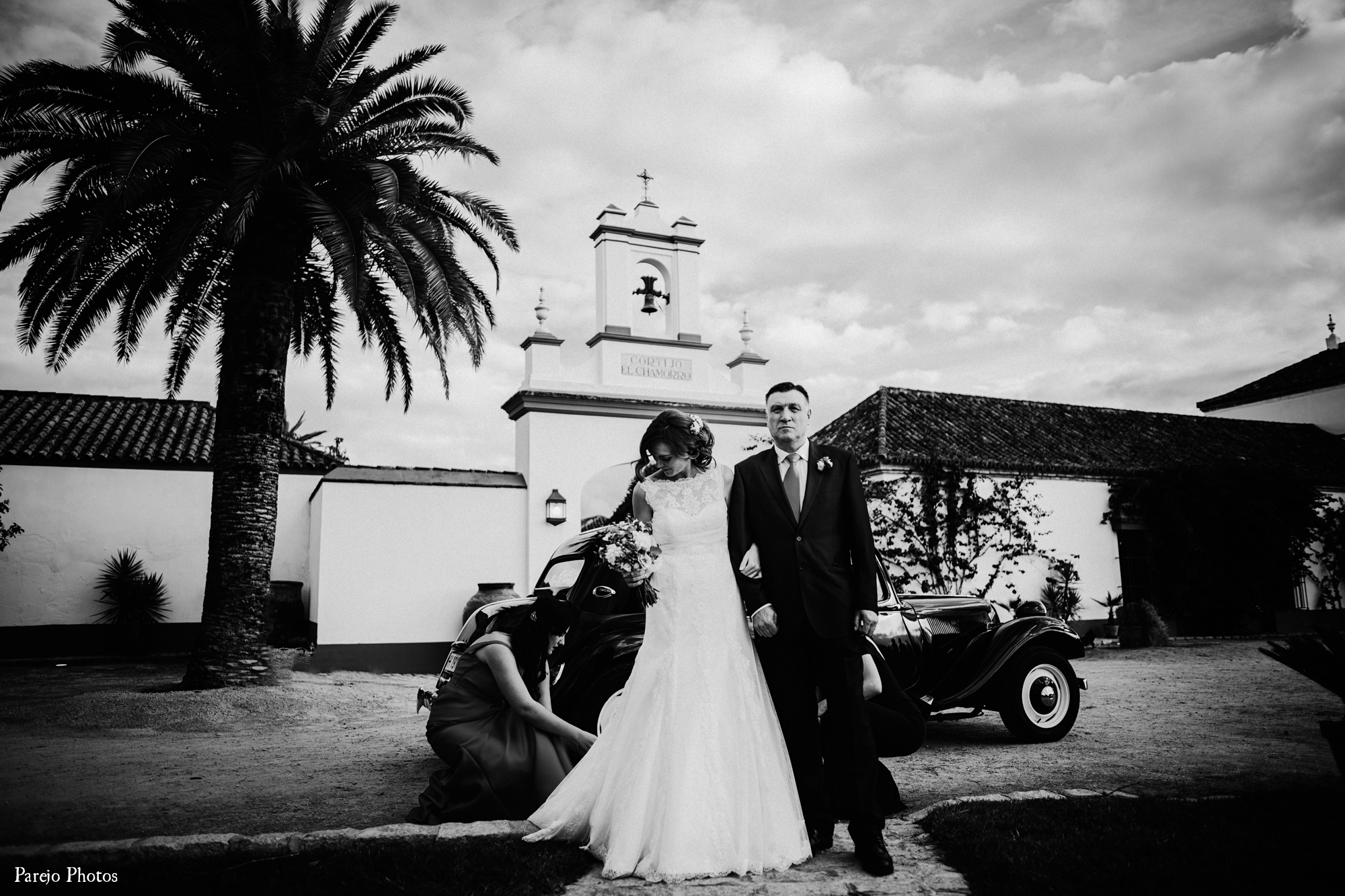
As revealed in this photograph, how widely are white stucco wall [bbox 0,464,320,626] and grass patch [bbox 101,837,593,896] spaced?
14.8m

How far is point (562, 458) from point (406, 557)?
3.09 metres

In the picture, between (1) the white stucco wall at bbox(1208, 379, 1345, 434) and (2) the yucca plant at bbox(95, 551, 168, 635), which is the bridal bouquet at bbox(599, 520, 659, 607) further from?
(1) the white stucco wall at bbox(1208, 379, 1345, 434)

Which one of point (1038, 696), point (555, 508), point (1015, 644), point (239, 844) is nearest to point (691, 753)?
point (239, 844)

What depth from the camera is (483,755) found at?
4.30m

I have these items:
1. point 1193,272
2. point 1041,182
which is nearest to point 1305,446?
point 1193,272

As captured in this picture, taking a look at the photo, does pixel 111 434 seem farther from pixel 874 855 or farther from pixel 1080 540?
pixel 1080 540

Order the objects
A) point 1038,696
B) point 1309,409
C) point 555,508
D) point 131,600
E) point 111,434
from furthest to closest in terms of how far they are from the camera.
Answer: point 1309,409 < point 111,434 < point 131,600 < point 555,508 < point 1038,696

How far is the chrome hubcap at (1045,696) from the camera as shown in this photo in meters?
6.71

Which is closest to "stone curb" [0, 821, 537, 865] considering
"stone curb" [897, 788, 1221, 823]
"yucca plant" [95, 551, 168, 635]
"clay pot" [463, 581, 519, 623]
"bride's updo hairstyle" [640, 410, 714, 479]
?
"bride's updo hairstyle" [640, 410, 714, 479]

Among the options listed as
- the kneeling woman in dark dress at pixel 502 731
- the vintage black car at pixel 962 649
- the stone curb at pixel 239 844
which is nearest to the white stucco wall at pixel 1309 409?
the vintage black car at pixel 962 649

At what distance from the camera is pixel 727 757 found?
3.55 m

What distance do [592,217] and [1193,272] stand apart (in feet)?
38.8

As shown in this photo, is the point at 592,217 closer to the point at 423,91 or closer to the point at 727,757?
the point at 423,91

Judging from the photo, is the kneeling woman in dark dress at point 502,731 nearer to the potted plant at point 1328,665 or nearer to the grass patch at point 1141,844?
the grass patch at point 1141,844
